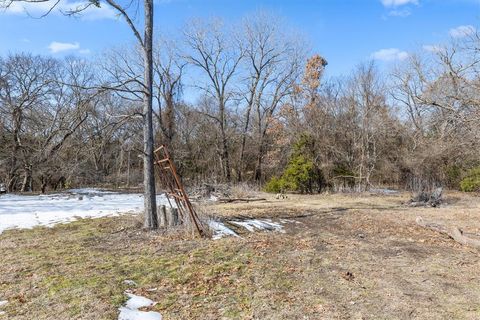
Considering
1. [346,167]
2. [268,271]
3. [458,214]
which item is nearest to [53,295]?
[268,271]

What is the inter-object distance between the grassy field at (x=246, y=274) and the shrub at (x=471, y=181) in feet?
37.4

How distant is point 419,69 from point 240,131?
1192 cm

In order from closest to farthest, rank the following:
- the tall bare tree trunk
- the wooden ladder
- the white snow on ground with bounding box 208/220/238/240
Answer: the wooden ladder → the white snow on ground with bounding box 208/220/238/240 → the tall bare tree trunk

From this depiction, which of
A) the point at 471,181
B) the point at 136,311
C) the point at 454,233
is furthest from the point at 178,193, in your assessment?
the point at 471,181

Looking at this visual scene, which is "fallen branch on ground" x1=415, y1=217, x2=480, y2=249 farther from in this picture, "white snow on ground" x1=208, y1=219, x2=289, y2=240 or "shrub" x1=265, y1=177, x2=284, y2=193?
"shrub" x1=265, y1=177, x2=284, y2=193

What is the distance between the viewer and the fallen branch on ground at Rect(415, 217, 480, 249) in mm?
5985

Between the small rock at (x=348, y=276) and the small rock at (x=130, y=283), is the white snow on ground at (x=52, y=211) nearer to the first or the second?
the small rock at (x=130, y=283)

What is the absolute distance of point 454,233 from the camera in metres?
6.56

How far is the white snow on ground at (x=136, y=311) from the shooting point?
3.23 m

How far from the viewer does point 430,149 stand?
1919cm

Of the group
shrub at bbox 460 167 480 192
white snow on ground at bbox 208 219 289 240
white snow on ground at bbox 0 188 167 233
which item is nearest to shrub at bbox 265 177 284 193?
white snow on ground at bbox 0 188 167 233

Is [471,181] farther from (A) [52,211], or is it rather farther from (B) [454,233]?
(A) [52,211]

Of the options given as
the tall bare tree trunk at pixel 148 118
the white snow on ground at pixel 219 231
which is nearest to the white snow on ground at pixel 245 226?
the white snow on ground at pixel 219 231

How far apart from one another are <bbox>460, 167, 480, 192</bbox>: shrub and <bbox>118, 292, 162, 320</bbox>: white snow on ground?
58.4 ft
